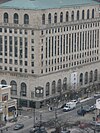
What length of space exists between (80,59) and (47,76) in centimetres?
1357

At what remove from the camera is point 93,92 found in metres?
155

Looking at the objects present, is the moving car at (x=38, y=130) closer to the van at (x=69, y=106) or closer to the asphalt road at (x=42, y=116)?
the asphalt road at (x=42, y=116)

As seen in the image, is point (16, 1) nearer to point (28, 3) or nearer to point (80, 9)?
point (28, 3)

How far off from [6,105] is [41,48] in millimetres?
16153

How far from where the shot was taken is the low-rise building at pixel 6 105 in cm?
12962

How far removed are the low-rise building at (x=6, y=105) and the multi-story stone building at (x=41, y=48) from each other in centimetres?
891

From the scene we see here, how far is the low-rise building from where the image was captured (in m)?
130

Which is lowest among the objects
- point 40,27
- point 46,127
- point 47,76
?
point 46,127

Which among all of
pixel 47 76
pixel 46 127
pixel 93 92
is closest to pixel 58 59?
pixel 47 76

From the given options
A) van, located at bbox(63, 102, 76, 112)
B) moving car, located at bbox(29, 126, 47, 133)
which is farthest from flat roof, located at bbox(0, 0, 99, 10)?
moving car, located at bbox(29, 126, 47, 133)

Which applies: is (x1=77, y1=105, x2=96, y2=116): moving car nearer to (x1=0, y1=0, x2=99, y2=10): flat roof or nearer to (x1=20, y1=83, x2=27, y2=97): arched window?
(x1=20, y1=83, x2=27, y2=97): arched window

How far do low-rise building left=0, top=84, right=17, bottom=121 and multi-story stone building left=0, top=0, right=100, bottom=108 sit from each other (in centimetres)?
891

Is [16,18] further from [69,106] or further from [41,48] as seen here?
[69,106]

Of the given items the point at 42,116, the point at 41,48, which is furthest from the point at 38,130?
the point at 41,48
